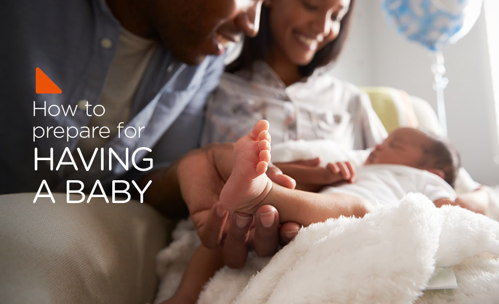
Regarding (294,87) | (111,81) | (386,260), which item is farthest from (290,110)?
(386,260)

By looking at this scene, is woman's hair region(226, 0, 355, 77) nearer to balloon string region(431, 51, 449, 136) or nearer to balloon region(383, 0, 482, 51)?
balloon region(383, 0, 482, 51)

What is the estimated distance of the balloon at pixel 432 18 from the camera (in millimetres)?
1819

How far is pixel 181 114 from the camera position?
45.7 inches

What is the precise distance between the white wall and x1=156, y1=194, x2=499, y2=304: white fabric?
80.6 inches

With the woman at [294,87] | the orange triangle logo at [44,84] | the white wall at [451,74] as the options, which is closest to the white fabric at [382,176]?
the woman at [294,87]

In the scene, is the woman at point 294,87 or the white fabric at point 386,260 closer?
the white fabric at point 386,260

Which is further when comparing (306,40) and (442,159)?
(306,40)

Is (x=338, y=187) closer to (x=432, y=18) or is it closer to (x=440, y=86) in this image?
(x=432, y=18)

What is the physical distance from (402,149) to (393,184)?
0.15 m

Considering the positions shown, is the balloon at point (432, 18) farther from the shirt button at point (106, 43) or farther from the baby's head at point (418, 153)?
the shirt button at point (106, 43)

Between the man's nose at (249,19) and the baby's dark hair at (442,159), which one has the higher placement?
the man's nose at (249,19)

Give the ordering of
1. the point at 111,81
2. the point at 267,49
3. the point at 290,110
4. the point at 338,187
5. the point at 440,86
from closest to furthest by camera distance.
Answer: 1. the point at 338,187
2. the point at 111,81
3. the point at 290,110
4. the point at 267,49
5. the point at 440,86

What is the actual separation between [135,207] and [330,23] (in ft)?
2.57

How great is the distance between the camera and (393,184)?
3.09 feet
